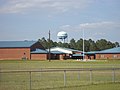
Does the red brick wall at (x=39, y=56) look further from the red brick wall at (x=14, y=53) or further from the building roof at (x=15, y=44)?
the building roof at (x=15, y=44)

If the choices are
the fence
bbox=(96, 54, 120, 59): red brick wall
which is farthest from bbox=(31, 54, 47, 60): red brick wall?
the fence

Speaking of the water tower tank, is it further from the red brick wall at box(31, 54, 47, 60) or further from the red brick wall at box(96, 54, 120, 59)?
the red brick wall at box(31, 54, 47, 60)

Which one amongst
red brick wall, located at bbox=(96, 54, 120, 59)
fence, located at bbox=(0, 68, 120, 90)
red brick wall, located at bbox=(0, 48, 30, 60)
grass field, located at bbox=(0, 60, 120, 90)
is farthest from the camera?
red brick wall, located at bbox=(0, 48, 30, 60)

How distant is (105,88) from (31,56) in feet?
360

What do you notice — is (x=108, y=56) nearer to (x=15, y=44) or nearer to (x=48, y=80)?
(x=15, y=44)

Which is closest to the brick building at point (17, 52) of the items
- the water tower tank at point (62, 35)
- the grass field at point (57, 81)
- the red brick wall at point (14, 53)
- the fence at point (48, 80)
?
the red brick wall at point (14, 53)

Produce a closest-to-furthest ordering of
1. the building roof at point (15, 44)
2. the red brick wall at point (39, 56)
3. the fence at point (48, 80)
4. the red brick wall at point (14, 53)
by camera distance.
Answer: the fence at point (48, 80) < the red brick wall at point (39, 56) < the red brick wall at point (14, 53) < the building roof at point (15, 44)

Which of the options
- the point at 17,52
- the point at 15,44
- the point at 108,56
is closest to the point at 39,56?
the point at 17,52

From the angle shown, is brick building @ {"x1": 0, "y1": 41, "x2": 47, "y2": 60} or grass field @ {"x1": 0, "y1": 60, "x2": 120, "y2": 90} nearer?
grass field @ {"x1": 0, "y1": 60, "x2": 120, "y2": 90}

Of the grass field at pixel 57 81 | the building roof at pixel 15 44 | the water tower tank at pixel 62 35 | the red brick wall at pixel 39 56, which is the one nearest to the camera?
the grass field at pixel 57 81

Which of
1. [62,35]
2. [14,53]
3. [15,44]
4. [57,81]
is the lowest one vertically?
[57,81]

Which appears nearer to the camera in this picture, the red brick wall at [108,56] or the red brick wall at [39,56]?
the red brick wall at [39,56]

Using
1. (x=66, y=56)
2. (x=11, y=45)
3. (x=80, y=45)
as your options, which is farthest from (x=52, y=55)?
(x=80, y=45)

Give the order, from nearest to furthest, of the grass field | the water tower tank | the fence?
the grass field → the fence → the water tower tank
